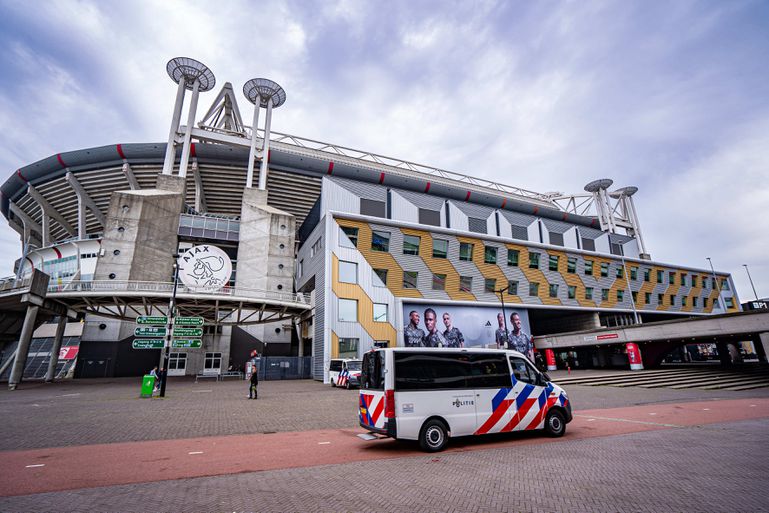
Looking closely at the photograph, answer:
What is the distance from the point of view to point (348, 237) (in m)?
32.2

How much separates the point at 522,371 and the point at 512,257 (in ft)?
107

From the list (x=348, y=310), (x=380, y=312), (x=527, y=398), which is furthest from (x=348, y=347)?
(x=527, y=398)

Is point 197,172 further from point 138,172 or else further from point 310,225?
point 310,225

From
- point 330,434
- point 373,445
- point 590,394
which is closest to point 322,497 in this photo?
point 373,445

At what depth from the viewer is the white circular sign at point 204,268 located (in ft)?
102

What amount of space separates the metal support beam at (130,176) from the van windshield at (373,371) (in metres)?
48.6

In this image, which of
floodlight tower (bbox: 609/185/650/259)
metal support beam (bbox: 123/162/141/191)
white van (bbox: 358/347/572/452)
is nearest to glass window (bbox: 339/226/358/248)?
white van (bbox: 358/347/572/452)

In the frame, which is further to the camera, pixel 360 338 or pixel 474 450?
pixel 360 338

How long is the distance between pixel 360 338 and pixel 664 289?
4591cm

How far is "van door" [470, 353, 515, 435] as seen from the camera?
8.84m

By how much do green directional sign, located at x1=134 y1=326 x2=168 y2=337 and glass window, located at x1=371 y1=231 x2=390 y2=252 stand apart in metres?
17.7

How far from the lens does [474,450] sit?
8211mm

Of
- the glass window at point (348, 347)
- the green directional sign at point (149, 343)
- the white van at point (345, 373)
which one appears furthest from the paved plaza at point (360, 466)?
the glass window at point (348, 347)

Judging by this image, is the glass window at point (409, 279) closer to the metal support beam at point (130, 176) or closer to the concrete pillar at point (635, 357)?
the concrete pillar at point (635, 357)
